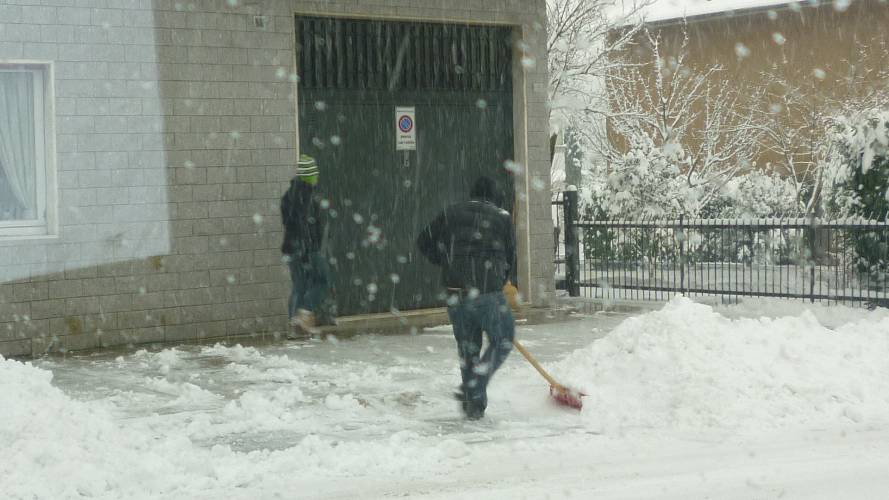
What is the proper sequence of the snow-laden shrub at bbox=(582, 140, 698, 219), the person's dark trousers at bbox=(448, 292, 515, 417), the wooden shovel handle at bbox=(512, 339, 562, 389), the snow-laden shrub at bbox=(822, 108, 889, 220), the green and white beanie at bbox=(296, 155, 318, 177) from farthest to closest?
1. the snow-laden shrub at bbox=(582, 140, 698, 219)
2. the snow-laden shrub at bbox=(822, 108, 889, 220)
3. the green and white beanie at bbox=(296, 155, 318, 177)
4. the wooden shovel handle at bbox=(512, 339, 562, 389)
5. the person's dark trousers at bbox=(448, 292, 515, 417)

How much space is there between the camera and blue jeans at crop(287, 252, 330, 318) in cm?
1210

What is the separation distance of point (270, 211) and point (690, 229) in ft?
21.2

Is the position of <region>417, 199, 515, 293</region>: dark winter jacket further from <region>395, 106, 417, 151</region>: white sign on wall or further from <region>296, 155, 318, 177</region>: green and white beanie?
<region>395, 106, 417, 151</region>: white sign on wall

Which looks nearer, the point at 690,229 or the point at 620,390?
the point at 620,390

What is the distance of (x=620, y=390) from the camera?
8578 millimetres

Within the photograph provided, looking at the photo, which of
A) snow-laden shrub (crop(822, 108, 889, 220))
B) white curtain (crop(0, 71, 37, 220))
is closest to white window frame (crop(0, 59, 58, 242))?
white curtain (crop(0, 71, 37, 220))

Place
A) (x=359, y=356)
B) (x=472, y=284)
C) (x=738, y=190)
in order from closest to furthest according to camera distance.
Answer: (x=472, y=284)
(x=359, y=356)
(x=738, y=190)

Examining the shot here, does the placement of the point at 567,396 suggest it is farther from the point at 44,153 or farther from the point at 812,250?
the point at 812,250

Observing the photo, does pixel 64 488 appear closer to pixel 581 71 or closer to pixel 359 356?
pixel 359 356

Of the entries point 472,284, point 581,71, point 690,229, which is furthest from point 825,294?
point 581,71

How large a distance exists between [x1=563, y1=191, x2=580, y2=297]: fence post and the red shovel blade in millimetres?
8636

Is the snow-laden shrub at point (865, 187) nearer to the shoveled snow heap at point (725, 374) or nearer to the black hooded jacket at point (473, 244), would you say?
the shoveled snow heap at point (725, 374)

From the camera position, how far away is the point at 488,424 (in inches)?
321

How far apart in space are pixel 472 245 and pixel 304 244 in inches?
168
